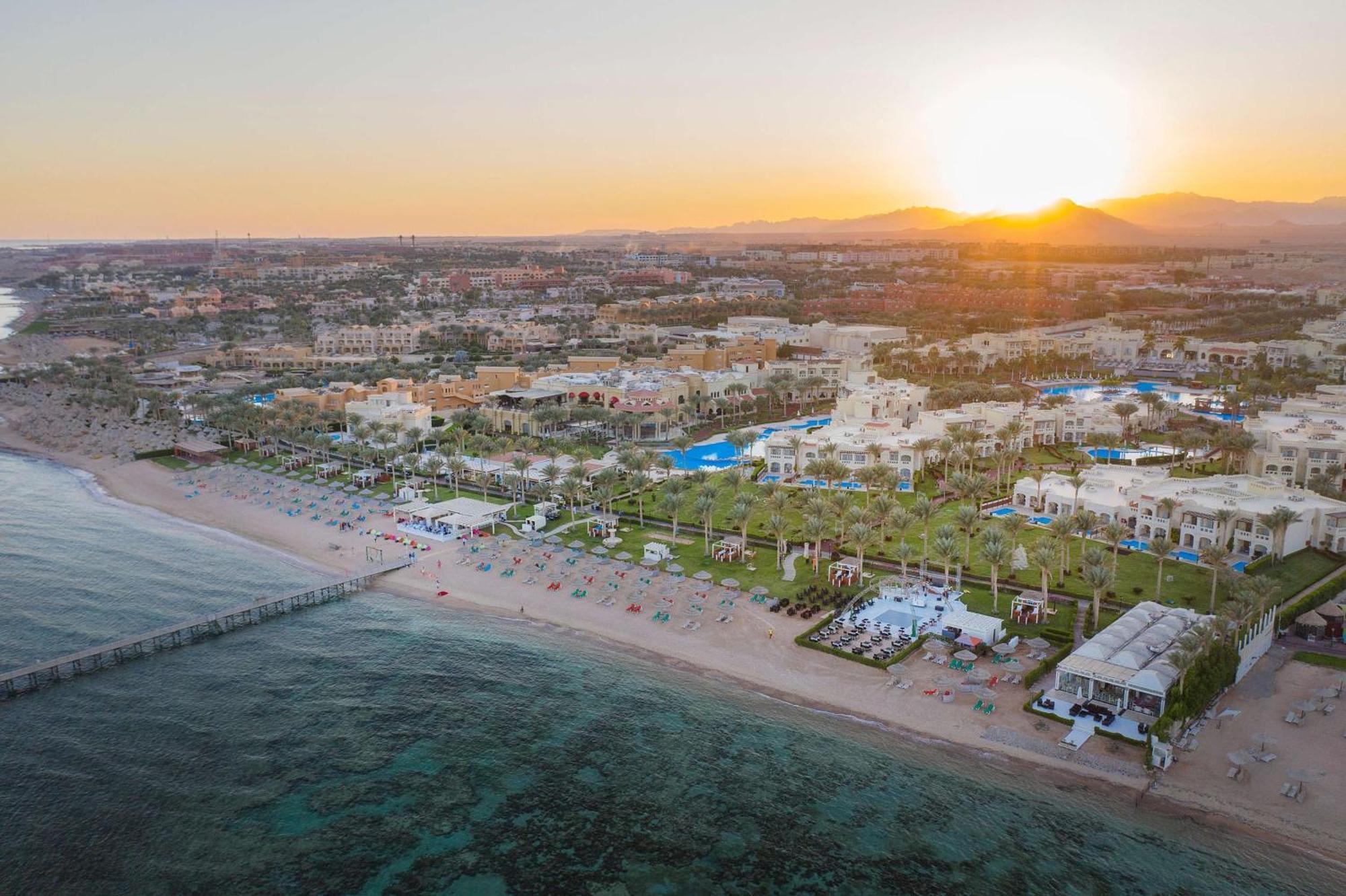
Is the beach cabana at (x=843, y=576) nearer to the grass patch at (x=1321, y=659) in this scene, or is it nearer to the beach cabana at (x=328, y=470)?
the grass patch at (x=1321, y=659)

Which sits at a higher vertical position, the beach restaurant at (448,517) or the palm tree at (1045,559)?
the palm tree at (1045,559)

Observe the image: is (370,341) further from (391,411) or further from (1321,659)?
(1321,659)

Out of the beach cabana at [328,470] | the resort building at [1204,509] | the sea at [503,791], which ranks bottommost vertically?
the sea at [503,791]

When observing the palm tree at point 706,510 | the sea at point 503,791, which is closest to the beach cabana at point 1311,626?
the sea at point 503,791

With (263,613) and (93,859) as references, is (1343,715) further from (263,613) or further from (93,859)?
(263,613)

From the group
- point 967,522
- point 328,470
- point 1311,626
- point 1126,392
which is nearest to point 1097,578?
point 967,522

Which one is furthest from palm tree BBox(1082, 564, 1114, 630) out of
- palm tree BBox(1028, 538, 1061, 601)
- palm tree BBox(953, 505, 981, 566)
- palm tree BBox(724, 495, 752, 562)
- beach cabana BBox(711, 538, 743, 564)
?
beach cabana BBox(711, 538, 743, 564)

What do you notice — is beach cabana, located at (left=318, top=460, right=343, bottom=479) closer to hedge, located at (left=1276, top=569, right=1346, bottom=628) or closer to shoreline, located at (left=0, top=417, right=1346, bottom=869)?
shoreline, located at (left=0, top=417, right=1346, bottom=869)
